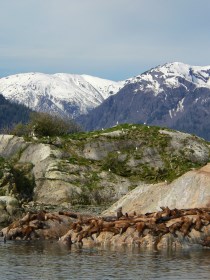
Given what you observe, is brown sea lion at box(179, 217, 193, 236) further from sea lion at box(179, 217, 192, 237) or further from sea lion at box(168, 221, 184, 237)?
sea lion at box(168, 221, 184, 237)

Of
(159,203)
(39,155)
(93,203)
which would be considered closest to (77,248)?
(159,203)

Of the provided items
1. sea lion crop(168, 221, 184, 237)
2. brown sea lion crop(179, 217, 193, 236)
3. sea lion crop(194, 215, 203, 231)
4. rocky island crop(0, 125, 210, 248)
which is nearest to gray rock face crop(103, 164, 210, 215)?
rocky island crop(0, 125, 210, 248)

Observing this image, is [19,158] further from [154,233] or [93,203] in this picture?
[154,233]

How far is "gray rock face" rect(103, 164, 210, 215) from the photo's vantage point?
65625 millimetres

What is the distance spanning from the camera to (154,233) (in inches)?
2272

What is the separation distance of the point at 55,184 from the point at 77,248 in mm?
62542

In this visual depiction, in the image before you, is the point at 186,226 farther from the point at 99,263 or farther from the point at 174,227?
the point at 99,263

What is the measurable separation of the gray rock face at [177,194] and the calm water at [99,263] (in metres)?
11.1

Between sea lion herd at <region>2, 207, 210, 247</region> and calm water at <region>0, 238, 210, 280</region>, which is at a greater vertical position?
sea lion herd at <region>2, 207, 210, 247</region>

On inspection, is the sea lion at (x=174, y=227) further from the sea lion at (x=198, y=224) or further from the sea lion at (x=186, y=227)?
the sea lion at (x=198, y=224)

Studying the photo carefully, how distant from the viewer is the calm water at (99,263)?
139ft

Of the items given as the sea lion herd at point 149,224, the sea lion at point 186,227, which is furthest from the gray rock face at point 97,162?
the sea lion at point 186,227

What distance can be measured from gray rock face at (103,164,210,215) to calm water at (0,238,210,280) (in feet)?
36.5

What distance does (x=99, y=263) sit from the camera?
157 ft
